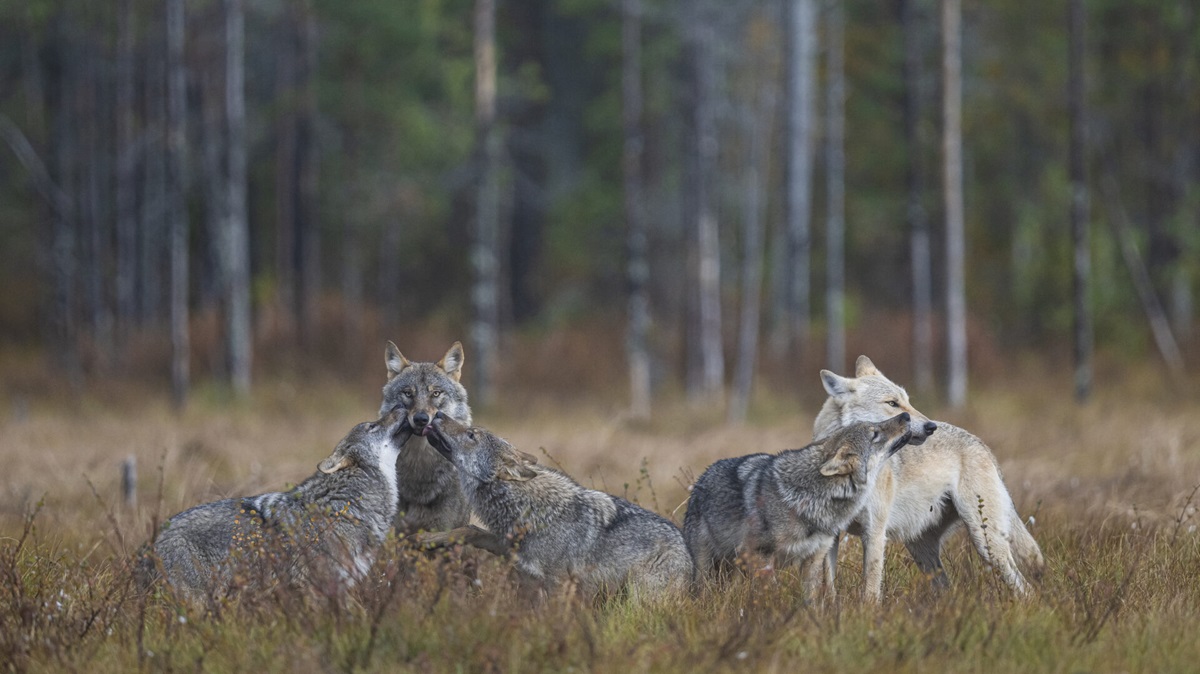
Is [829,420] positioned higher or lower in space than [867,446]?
lower

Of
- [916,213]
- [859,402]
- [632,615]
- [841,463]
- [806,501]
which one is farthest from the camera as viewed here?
[916,213]

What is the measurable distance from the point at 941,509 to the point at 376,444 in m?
3.54

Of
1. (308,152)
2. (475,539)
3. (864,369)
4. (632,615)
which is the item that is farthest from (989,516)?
(308,152)

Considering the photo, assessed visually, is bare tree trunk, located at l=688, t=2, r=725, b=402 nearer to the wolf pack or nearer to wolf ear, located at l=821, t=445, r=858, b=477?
the wolf pack

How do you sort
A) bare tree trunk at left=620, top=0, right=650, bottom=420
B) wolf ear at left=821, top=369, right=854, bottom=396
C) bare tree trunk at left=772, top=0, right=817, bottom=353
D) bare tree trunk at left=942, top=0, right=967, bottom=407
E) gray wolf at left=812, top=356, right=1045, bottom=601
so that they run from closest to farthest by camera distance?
1. gray wolf at left=812, top=356, right=1045, bottom=601
2. wolf ear at left=821, top=369, right=854, bottom=396
3. bare tree trunk at left=942, top=0, right=967, bottom=407
4. bare tree trunk at left=620, top=0, right=650, bottom=420
5. bare tree trunk at left=772, top=0, right=817, bottom=353

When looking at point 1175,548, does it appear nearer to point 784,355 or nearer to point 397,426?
point 397,426

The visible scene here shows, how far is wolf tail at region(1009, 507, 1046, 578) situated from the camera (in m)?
7.11

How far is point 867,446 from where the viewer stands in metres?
6.77

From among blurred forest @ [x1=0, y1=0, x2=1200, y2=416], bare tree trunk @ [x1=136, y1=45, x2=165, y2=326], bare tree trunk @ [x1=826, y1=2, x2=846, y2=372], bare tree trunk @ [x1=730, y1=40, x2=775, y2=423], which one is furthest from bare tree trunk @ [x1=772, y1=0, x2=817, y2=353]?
bare tree trunk @ [x1=136, y1=45, x2=165, y2=326]

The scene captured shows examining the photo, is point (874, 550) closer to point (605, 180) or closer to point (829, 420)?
point (829, 420)

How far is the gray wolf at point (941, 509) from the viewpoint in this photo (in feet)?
22.5

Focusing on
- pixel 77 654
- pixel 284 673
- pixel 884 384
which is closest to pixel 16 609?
pixel 77 654

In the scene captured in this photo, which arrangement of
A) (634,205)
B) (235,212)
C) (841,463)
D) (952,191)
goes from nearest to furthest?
(841,463)
(952,191)
(235,212)
(634,205)

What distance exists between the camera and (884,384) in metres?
8.27
